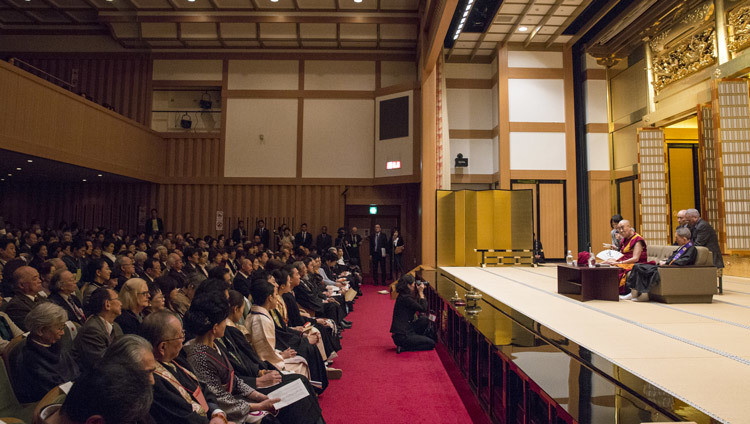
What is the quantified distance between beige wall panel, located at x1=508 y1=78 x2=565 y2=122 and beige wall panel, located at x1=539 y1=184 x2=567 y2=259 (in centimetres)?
169

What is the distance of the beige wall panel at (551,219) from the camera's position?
10320mm

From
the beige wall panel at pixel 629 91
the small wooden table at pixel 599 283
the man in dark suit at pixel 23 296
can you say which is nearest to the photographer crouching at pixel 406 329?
the small wooden table at pixel 599 283

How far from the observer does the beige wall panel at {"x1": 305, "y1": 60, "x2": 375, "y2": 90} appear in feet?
37.8

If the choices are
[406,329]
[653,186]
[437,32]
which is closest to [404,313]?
[406,329]

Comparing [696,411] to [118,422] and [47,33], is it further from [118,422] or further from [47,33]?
[47,33]

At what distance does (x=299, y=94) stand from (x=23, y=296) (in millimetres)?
9196

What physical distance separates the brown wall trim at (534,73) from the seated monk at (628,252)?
19.9 feet

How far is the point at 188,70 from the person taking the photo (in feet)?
37.8

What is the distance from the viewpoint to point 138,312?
9.48ft

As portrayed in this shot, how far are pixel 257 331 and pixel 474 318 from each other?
69.3 inches

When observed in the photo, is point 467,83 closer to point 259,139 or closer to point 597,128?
point 597,128

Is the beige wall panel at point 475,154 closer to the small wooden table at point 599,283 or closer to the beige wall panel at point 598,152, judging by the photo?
the beige wall panel at point 598,152

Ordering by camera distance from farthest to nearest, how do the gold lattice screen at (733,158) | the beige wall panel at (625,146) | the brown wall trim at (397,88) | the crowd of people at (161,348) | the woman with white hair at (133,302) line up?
1. the brown wall trim at (397,88)
2. the beige wall panel at (625,146)
3. the gold lattice screen at (733,158)
4. the woman with white hair at (133,302)
5. the crowd of people at (161,348)

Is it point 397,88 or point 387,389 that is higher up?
point 397,88
